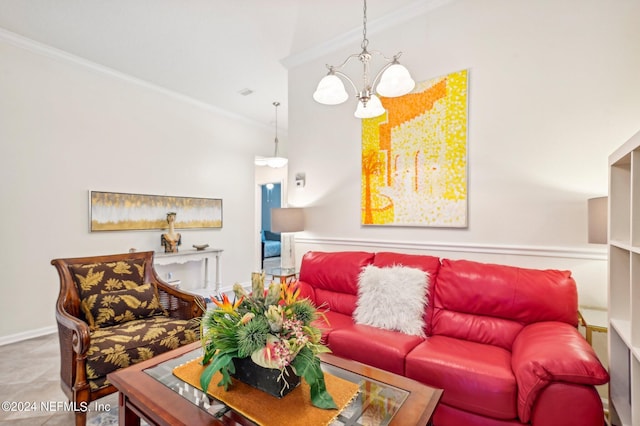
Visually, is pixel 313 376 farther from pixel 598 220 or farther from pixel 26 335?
pixel 26 335

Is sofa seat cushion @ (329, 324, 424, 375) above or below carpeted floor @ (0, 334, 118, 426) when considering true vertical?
above

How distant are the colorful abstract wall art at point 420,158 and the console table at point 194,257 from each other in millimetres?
2637

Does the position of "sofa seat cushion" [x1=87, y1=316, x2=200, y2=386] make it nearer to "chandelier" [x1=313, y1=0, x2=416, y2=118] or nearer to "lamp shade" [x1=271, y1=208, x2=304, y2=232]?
"lamp shade" [x1=271, y1=208, x2=304, y2=232]

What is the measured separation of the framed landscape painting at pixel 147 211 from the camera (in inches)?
149

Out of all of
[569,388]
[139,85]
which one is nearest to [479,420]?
[569,388]

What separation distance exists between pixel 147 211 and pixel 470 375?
4.14 metres

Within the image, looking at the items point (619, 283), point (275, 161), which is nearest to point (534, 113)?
point (619, 283)

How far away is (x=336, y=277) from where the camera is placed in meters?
2.70

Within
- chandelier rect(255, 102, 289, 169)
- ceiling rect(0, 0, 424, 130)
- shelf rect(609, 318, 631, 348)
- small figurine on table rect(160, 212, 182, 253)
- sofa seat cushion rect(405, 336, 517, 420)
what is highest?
ceiling rect(0, 0, 424, 130)

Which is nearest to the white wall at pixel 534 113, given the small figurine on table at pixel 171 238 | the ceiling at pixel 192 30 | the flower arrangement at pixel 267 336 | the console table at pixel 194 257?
the ceiling at pixel 192 30

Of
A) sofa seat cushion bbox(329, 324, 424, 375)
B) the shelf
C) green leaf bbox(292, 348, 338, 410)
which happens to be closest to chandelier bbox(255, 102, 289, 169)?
sofa seat cushion bbox(329, 324, 424, 375)

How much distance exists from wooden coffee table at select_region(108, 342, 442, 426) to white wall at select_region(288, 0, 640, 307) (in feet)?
5.22

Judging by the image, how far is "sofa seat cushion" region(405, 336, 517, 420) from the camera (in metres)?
1.50

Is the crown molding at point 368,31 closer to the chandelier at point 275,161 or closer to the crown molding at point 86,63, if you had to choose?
the chandelier at point 275,161
